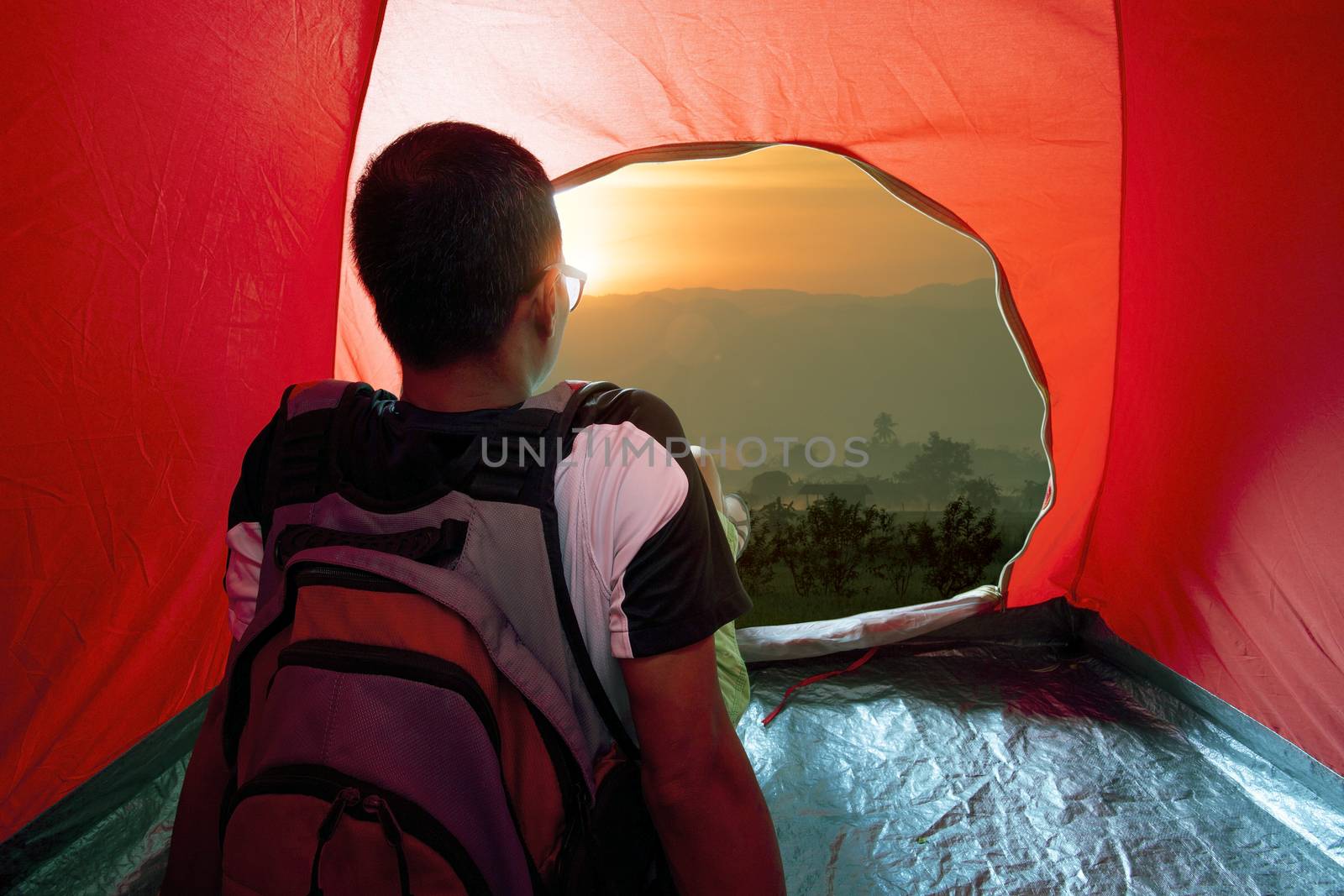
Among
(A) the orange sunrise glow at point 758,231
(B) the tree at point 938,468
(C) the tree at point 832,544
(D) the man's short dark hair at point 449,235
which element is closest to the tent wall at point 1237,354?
(A) the orange sunrise glow at point 758,231

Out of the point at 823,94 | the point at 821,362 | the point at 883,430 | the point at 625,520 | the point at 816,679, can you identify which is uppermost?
the point at 823,94

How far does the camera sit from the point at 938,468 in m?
2.85

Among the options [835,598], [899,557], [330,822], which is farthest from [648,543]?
[899,557]

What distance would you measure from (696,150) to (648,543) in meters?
1.25

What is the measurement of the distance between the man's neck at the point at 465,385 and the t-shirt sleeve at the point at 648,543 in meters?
0.09

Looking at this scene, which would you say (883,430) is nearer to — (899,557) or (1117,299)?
(899,557)

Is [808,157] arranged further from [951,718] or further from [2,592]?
[2,592]

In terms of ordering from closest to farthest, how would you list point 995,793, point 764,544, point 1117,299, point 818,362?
1. point 995,793
2. point 1117,299
3. point 764,544
4. point 818,362

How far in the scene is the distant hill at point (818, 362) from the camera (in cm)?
257

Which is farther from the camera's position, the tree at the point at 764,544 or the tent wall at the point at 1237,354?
the tree at the point at 764,544

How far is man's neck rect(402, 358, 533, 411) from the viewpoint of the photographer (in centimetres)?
75

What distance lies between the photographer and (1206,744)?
5.37 feet

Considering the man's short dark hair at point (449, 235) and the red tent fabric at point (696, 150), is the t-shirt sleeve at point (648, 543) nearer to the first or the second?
the man's short dark hair at point (449, 235)

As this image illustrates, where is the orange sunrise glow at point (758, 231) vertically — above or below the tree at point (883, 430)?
above
